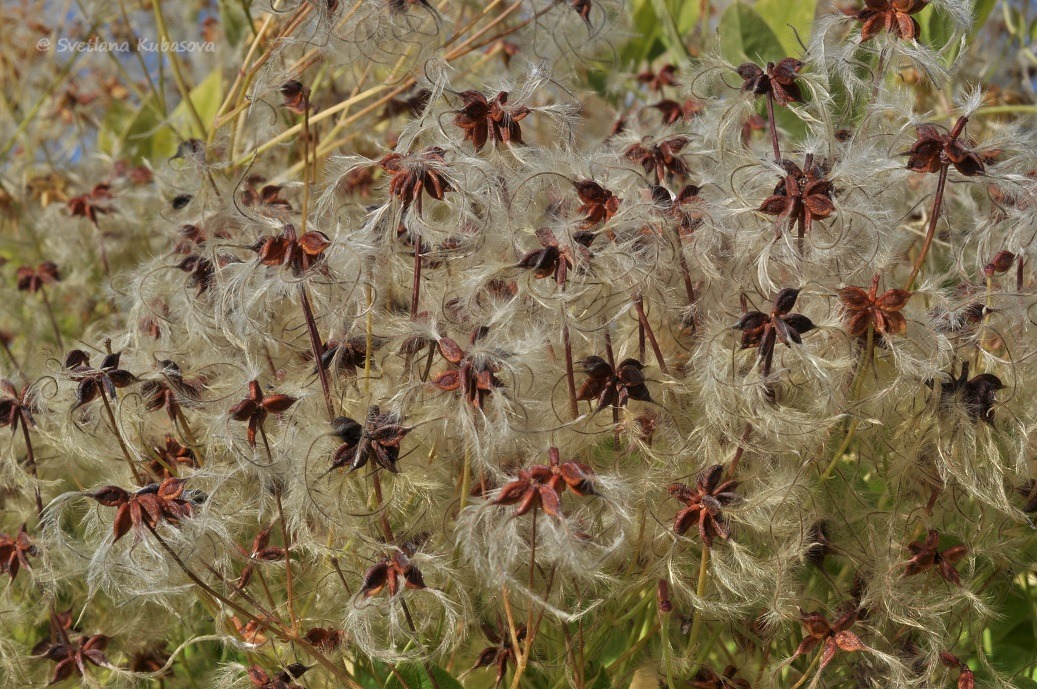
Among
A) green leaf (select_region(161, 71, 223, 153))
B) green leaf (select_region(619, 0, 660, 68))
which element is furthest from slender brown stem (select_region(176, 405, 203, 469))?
green leaf (select_region(619, 0, 660, 68))

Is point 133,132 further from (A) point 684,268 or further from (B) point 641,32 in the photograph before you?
(A) point 684,268

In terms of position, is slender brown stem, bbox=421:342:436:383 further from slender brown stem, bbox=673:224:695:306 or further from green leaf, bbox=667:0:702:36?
green leaf, bbox=667:0:702:36

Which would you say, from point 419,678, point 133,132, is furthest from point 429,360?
point 133,132

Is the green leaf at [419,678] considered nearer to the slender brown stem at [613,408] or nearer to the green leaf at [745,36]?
the slender brown stem at [613,408]

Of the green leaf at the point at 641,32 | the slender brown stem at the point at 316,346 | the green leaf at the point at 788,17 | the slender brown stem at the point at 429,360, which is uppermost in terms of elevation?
the slender brown stem at the point at 316,346

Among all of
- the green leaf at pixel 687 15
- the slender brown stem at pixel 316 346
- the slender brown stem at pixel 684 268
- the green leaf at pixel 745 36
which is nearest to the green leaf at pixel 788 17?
the green leaf at pixel 745 36

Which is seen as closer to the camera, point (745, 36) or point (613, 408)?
point (613, 408)
